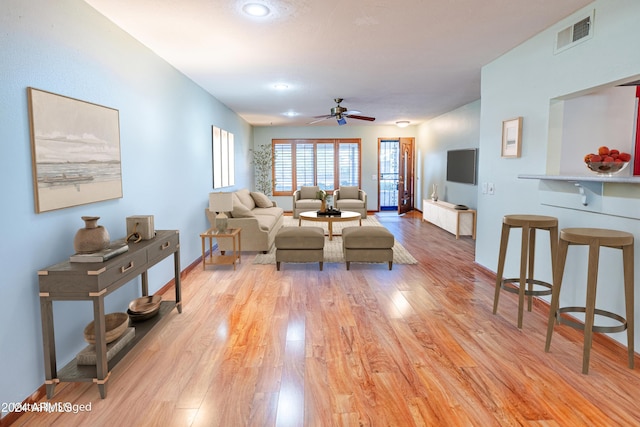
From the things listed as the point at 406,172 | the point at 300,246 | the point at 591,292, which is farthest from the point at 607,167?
the point at 406,172

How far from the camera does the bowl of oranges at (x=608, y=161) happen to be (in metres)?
2.63

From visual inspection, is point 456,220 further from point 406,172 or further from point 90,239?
point 90,239

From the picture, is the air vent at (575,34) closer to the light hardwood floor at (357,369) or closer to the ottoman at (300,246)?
the light hardwood floor at (357,369)

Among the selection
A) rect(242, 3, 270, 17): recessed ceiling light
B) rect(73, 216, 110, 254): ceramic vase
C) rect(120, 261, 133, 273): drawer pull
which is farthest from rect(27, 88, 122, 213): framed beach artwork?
rect(242, 3, 270, 17): recessed ceiling light

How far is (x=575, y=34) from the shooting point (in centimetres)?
309

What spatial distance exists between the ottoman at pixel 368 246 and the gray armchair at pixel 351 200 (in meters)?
3.88

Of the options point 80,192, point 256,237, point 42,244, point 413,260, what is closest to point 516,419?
point 42,244

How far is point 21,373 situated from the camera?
2.11m

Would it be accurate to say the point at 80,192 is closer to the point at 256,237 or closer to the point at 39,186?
the point at 39,186

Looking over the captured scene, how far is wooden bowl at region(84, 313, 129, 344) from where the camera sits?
240 cm

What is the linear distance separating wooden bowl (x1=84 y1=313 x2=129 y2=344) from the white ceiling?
2.20m

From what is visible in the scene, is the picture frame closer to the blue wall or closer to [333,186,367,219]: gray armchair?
the blue wall

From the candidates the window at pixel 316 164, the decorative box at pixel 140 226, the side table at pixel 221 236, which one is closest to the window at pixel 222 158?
the side table at pixel 221 236

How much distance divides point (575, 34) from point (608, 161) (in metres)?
1.15
